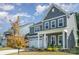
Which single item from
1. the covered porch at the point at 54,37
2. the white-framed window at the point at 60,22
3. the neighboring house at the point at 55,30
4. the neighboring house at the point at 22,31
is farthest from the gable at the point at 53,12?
the neighboring house at the point at 22,31

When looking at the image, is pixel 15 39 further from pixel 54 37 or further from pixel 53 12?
pixel 53 12

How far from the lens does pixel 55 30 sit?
5.65 metres

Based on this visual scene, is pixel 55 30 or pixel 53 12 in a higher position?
pixel 53 12

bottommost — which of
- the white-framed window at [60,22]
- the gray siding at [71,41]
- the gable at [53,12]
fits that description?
the gray siding at [71,41]

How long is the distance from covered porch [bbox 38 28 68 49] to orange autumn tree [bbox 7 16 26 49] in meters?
0.39

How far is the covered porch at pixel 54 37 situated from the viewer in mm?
5632

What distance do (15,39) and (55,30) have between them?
87 centimetres

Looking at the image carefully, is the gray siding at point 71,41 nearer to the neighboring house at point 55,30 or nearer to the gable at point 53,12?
the neighboring house at point 55,30

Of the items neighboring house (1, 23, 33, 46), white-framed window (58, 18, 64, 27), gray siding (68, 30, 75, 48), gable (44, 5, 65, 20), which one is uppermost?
gable (44, 5, 65, 20)

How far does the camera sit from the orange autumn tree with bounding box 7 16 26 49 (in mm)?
5668

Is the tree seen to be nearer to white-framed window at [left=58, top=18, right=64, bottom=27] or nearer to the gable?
the gable

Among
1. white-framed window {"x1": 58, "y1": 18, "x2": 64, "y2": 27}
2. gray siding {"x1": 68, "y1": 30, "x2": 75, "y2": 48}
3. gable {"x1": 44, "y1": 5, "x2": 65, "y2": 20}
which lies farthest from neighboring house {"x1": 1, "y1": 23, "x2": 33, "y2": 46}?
gray siding {"x1": 68, "y1": 30, "x2": 75, "y2": 48}

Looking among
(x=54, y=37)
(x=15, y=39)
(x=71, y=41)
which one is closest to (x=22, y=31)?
(x=15, y=39)

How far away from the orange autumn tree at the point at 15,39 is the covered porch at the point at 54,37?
15.2 inches
